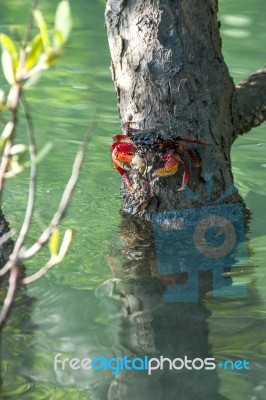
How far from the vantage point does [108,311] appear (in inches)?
125

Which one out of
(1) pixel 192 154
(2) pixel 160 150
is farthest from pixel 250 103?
(2) pixel 160 150

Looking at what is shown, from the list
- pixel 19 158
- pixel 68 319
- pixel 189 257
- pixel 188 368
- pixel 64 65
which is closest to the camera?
pixel 19 158

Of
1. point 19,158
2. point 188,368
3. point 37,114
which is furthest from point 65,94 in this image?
point 19,158

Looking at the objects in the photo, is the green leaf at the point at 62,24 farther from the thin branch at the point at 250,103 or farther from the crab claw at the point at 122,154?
the thin branch at the point at 250,103

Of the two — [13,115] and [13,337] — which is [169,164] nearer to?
[13,337]

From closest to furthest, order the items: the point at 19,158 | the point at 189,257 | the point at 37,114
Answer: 1. the point at 19,158
2. the point at 189,257
3. the point at 37,114

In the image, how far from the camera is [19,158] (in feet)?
4.37

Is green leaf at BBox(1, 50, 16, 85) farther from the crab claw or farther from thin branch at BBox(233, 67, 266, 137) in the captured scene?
thin branch at BBox(233, 67, 266, 137)

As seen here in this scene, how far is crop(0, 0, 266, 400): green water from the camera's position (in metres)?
2.70

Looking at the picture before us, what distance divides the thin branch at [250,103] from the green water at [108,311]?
20.2 inches

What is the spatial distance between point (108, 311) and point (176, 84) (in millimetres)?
906

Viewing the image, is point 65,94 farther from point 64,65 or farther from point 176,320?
point 176,320

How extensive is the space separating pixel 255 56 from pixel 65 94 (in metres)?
1.56

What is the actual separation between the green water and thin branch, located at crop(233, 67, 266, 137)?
1.68 ft
